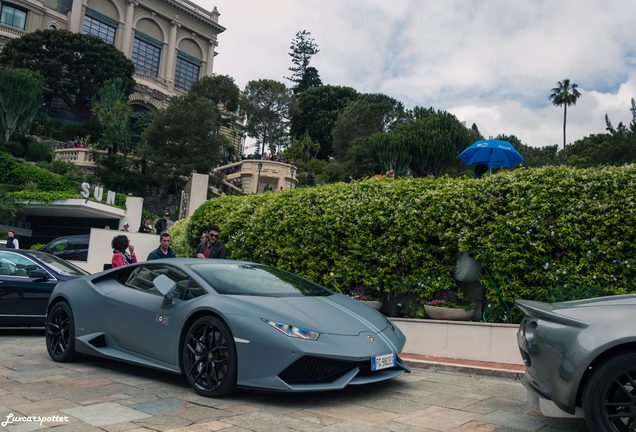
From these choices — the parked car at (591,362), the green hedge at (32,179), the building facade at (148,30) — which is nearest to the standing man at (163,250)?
the parked car at (591,362)

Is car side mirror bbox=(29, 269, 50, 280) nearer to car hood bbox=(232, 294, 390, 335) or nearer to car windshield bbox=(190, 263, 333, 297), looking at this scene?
car windshield bbox=(190, 263, 333, 297)

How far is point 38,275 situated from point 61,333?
2383 mm

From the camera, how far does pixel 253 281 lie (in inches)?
200

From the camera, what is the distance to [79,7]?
60312mm

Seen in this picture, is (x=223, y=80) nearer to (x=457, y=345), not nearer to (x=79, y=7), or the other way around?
(x=79, y=7)

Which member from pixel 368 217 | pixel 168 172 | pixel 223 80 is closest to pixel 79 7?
pixel 223 80

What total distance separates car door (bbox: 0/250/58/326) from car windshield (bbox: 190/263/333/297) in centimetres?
388

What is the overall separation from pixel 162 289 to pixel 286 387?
5.17 ft

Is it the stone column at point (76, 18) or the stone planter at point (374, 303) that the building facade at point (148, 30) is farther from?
the stone planter at point (374, 303)

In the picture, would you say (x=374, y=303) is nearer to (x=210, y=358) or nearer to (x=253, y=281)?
(x=253, y=281)

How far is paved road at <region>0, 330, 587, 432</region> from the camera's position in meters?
3.54

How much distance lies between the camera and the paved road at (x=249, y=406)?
11.6 ft

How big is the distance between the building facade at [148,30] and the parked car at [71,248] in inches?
1675

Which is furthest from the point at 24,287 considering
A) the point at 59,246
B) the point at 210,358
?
the point at 59,246
